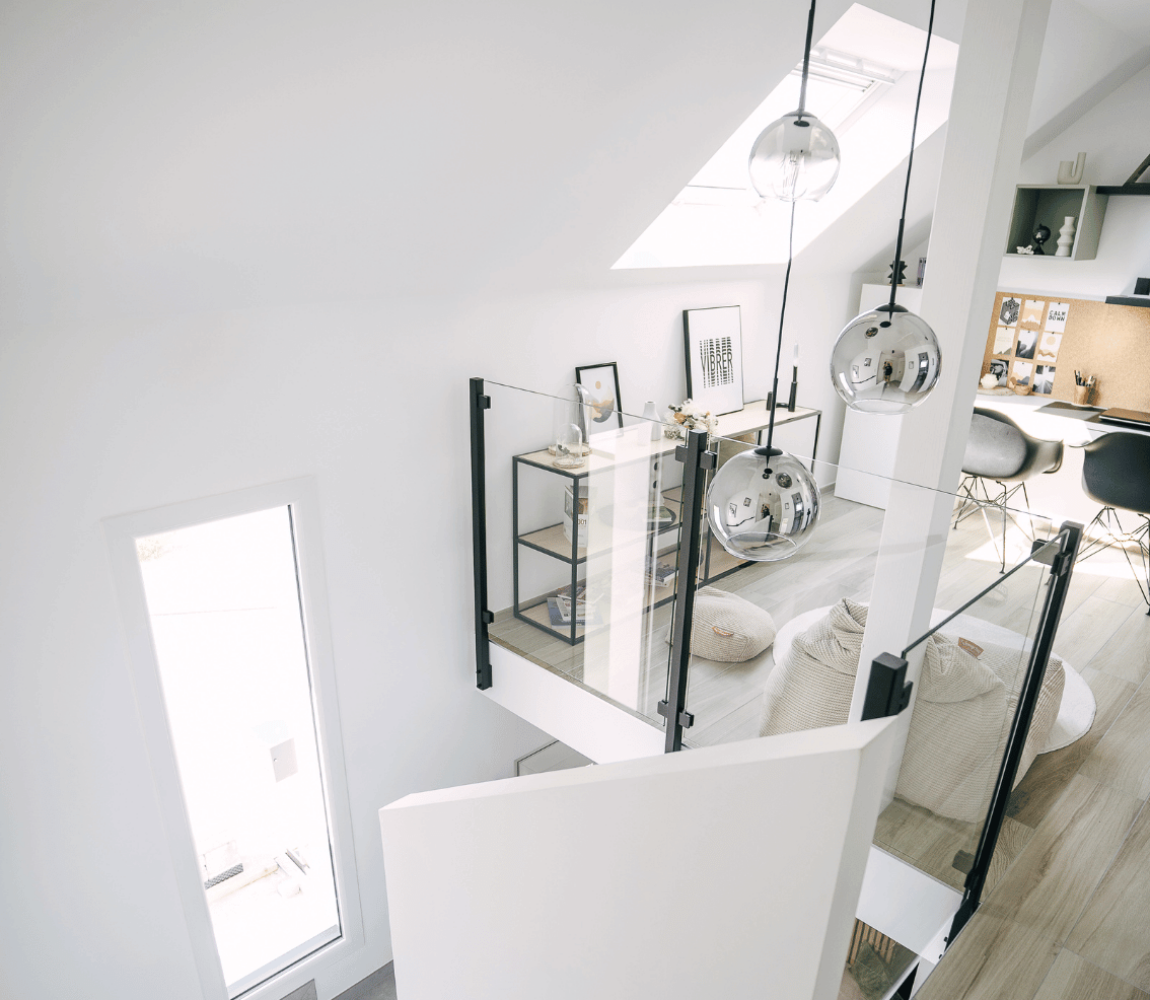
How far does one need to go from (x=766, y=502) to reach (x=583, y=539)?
5.64 ft

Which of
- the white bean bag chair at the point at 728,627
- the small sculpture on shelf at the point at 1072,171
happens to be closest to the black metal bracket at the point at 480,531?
the white bean bag chair at the point at 728,627

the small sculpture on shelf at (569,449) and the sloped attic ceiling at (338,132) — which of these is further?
the small sculpture on shelf at (569,449)

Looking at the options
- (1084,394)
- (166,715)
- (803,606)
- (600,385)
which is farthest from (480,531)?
(1084,394)

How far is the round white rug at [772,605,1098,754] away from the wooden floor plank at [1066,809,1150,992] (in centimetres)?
43

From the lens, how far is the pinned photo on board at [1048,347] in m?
5.11

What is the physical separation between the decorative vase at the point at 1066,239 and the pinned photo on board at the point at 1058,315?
493 millimetres

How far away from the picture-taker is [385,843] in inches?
51.0

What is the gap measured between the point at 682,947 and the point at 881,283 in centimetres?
518

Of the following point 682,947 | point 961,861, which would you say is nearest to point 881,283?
point 961,861

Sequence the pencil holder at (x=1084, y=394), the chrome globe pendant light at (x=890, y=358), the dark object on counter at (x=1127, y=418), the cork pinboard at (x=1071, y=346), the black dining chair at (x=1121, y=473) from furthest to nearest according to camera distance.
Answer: the pencil holder at (x=1084, y=394)
the cork pinboard at (x=1071, y=346)
the dark object on counter at (x=1127, y=418)
the black dining chair at (x=1121, y=473)
the chrome globe pendant light at (x=890, y=358)

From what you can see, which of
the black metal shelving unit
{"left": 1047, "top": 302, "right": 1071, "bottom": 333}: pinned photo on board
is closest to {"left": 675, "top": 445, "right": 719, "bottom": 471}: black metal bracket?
the black metal shelving unit

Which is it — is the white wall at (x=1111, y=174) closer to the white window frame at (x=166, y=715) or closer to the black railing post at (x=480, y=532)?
the black railing post at (x=480, y=532)

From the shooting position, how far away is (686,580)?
2.68 meters

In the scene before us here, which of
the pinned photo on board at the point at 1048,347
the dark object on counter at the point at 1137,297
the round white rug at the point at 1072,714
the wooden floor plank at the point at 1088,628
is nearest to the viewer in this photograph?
the round white rug at the point at 1072,714
